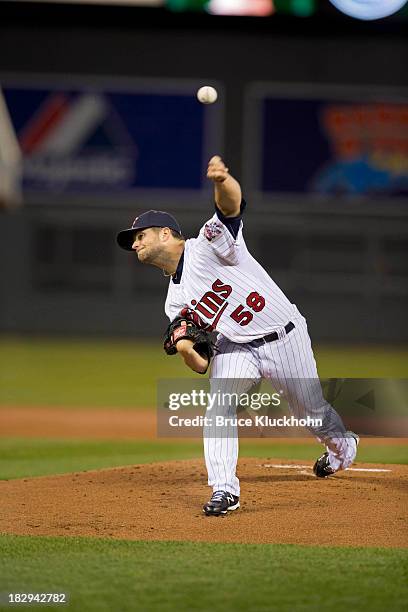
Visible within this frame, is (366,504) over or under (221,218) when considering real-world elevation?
under

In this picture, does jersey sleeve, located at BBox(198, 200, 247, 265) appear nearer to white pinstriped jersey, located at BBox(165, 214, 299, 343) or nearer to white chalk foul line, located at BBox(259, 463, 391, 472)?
white pinstriped jersey, located at BBox(165, 214, 299, 343)

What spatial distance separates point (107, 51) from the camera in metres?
18.4

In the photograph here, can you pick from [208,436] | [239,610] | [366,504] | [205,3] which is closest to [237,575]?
[239,610]

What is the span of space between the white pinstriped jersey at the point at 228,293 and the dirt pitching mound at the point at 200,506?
2.81 ft

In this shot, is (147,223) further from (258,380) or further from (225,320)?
(258,380)

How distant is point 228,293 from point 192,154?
13.8 metres

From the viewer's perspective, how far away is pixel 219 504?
15.0 feet

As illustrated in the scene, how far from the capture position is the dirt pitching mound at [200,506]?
4340mm

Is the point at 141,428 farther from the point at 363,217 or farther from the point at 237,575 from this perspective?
the point at 363,217

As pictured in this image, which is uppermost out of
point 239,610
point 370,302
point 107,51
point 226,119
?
point 107,51

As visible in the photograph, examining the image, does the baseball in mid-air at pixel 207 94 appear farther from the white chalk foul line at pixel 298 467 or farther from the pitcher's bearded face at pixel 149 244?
the white chalk foul line at pixel 298 467

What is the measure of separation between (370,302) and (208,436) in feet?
44.8

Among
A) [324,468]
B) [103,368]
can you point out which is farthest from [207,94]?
[103,368]

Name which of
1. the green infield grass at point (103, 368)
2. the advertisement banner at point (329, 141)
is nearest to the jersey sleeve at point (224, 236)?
the green infield grass at point (103, 368)
